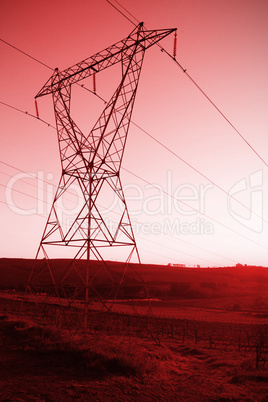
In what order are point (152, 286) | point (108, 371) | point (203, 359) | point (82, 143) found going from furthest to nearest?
point (152, 286) < point (82, 143) < point (203, 359) < point (108, 371)

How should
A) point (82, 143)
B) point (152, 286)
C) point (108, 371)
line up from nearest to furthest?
point (108, 371)
point (82, 143)
point (152, 286)

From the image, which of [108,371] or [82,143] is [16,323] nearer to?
[108,371]

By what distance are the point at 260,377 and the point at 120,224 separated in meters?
10.7

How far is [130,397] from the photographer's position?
1075 centimetres

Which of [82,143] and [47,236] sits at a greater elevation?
[82,143]

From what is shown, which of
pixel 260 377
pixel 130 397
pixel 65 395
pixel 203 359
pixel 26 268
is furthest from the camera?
pixel 26 268

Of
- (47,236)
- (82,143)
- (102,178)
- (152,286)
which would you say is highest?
(82,143)

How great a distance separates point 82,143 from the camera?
21.2m

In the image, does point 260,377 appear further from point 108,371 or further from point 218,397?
point 108,371

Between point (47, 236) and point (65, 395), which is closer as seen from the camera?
point (65, 395)

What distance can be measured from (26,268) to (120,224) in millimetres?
117046

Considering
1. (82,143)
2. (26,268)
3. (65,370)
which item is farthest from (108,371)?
(26,268)

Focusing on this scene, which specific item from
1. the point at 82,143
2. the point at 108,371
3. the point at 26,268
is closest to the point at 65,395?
the point at 108,371

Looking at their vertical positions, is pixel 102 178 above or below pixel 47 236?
above
